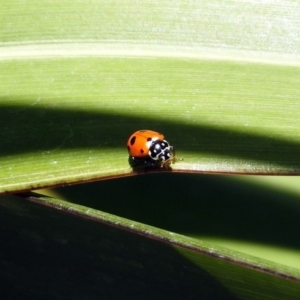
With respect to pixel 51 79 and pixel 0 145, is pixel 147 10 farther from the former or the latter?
pixel 0 145

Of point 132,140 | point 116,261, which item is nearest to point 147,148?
point 132,140

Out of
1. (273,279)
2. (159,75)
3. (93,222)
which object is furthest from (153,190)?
(273,279)

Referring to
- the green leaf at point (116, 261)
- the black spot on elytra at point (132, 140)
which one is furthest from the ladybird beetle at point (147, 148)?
the green leaf at point (116, 261)

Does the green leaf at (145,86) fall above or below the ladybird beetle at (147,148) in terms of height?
above

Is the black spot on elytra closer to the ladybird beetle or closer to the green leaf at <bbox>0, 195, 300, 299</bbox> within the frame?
the ladybird beetle

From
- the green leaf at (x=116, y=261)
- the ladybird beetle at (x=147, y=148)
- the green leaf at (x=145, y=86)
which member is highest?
the green leaf at (x=145, y=86)

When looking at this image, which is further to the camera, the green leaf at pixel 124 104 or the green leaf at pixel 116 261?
the green leaf at pixel 124 104

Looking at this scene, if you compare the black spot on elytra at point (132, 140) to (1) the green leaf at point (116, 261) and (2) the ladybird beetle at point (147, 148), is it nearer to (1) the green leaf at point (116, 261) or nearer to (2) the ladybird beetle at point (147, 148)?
(2) the ladybird beetle at point (147, 148)

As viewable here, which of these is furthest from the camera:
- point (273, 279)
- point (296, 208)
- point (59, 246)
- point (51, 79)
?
point (296, 208)
